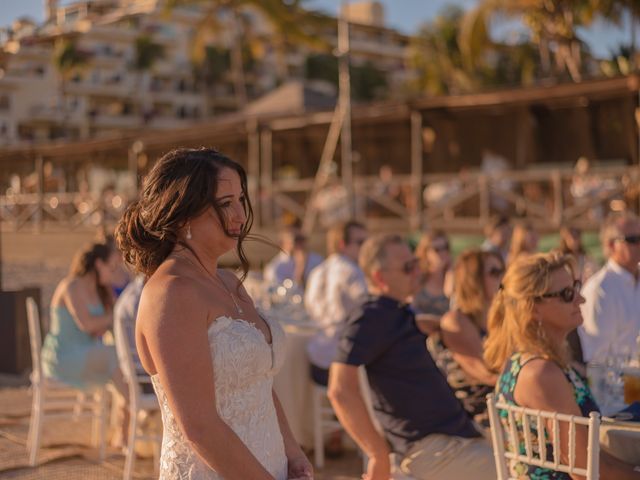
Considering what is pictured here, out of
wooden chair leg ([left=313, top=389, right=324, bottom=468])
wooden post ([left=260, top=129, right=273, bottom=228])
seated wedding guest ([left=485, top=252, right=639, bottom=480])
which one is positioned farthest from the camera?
wooden post ([left=260, top=129, right=273, bottom=228])

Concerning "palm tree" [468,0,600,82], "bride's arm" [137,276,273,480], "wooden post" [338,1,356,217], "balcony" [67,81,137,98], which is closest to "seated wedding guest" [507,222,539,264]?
"bride's arm" [137,276,273,480]

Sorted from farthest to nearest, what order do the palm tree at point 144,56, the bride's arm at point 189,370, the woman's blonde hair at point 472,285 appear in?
the palm tree at point 144,56 < the woman's blonde hair at point 472,285 < the bride's arm at point 189,370

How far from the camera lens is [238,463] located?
85.9 inches

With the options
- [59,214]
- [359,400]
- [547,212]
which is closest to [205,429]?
[359,400]

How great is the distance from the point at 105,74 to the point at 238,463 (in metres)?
61.2

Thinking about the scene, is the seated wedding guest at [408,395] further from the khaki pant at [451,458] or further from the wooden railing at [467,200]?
the wooden railing at [467,200]

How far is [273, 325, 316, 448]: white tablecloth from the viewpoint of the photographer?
639cm

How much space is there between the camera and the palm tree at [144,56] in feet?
199

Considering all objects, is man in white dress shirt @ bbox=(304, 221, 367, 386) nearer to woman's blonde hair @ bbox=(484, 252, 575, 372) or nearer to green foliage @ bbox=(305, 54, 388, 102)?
woman's blonde hair @ bbox=(484, 252, 575, 372)

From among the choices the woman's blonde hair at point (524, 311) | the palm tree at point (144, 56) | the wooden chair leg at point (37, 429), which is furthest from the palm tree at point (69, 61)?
the woman's blonde hair at point (524, 311)

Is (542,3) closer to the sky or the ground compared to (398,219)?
closer to the sky

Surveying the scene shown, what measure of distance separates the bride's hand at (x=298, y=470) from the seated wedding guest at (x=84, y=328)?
3.81 m

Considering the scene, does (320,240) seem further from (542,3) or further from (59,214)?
(59,214)

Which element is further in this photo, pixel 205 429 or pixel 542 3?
pixel 542 3
